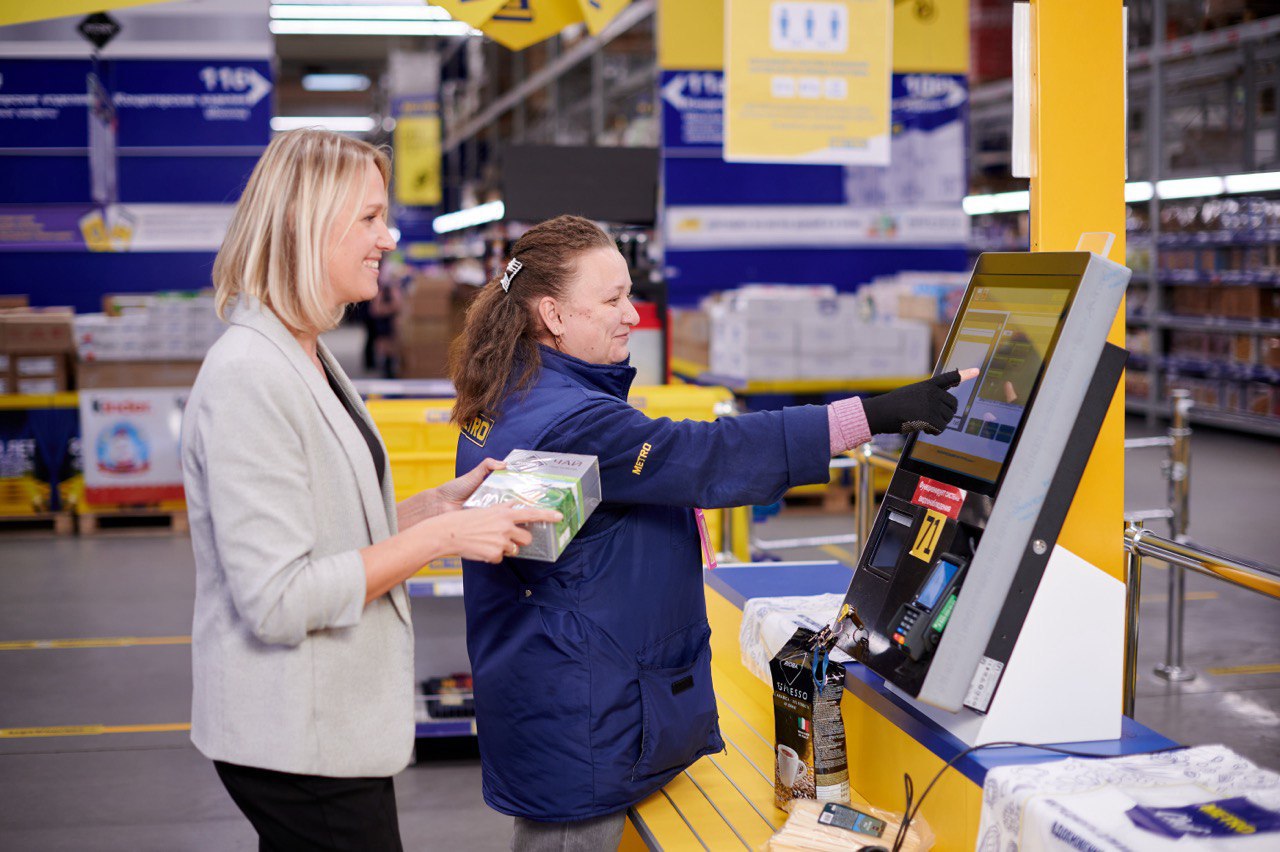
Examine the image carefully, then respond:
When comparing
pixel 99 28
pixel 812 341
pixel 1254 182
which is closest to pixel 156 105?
pixel 99 28

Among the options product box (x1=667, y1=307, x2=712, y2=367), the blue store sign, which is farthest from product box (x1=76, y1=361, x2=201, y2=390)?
product box (x1=667, y1=307, x2=712, y2=367)

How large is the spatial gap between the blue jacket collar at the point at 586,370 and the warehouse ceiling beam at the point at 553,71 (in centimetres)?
717

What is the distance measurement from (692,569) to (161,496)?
7378mm

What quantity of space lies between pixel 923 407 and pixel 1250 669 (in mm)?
4468

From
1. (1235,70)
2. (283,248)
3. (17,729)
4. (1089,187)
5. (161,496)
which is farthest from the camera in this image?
(1235,70)

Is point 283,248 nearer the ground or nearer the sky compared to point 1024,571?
nearer the sky

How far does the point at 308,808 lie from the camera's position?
5.55 feet

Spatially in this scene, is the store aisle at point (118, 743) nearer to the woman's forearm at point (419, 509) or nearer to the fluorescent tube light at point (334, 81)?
the woman's forearm at point (419, 509)

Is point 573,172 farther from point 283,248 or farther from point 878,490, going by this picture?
point 878,490

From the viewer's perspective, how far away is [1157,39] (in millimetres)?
12742

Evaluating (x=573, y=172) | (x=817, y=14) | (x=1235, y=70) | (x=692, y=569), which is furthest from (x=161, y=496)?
(x=1235, y=70)

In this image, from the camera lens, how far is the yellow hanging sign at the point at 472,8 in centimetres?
450

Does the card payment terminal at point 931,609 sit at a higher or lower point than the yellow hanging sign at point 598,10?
lower

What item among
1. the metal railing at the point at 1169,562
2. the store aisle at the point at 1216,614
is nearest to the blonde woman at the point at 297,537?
the store aisle at the point at 1216,614
